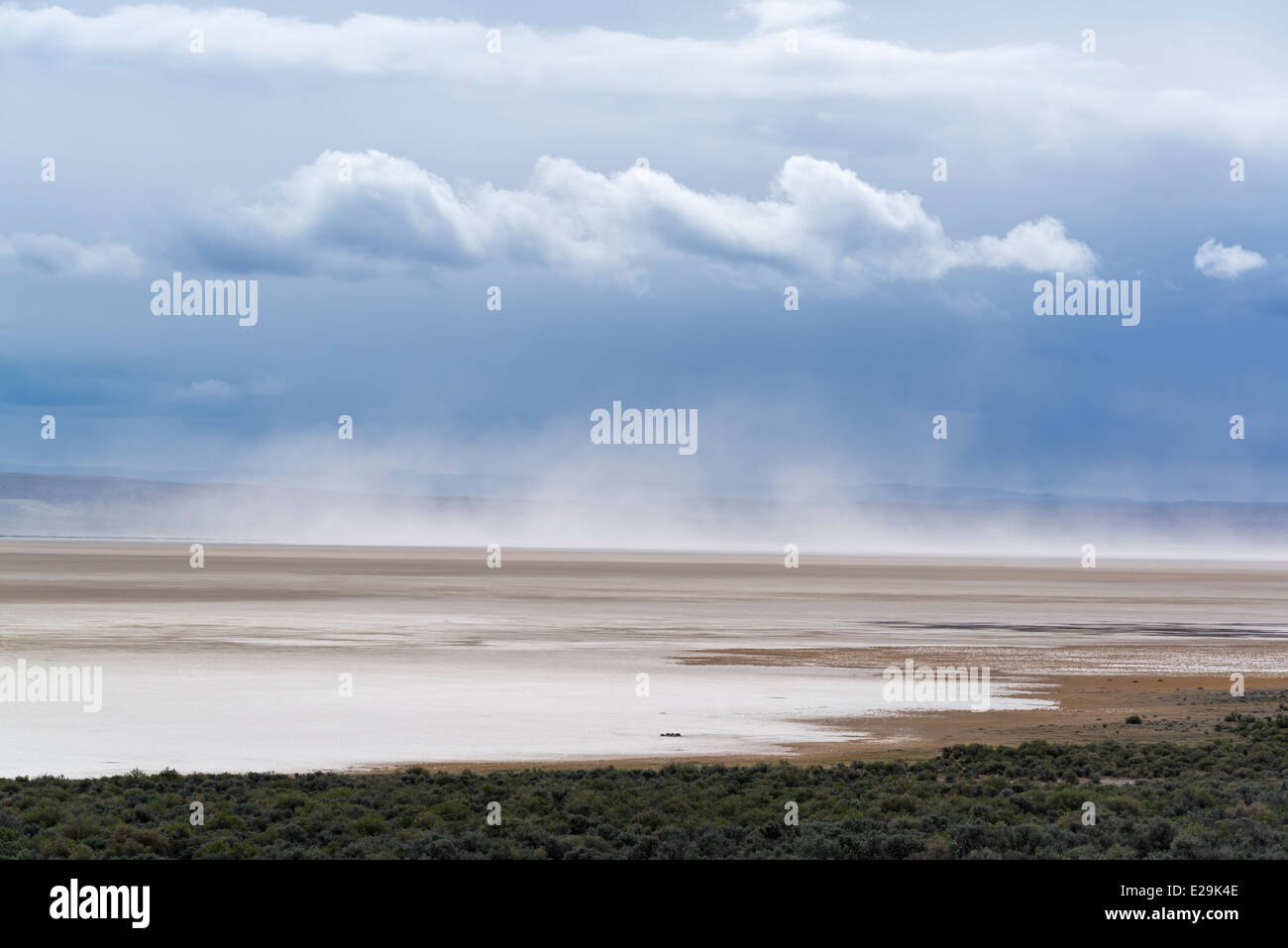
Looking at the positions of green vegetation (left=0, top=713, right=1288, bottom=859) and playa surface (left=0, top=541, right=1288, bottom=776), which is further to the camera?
playa surface (left=0, top=541, right=1288, bottom=776)

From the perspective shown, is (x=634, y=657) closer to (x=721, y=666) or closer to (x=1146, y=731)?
(x=721, y=666)

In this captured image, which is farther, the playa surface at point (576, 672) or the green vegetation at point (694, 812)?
the playa surface at point (576, 672)

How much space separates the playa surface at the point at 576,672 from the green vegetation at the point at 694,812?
2.90 metres

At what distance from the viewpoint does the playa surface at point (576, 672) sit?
2694 cm

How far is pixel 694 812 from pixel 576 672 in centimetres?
2113

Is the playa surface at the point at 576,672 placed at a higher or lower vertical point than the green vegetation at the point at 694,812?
higher

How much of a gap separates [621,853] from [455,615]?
1893 inches

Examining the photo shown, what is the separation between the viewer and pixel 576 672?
39.9 meters

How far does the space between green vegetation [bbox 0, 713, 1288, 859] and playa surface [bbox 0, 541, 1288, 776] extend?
290 cm

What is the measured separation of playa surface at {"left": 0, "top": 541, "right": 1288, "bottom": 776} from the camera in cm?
2694

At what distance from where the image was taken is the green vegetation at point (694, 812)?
1652 centimetres
